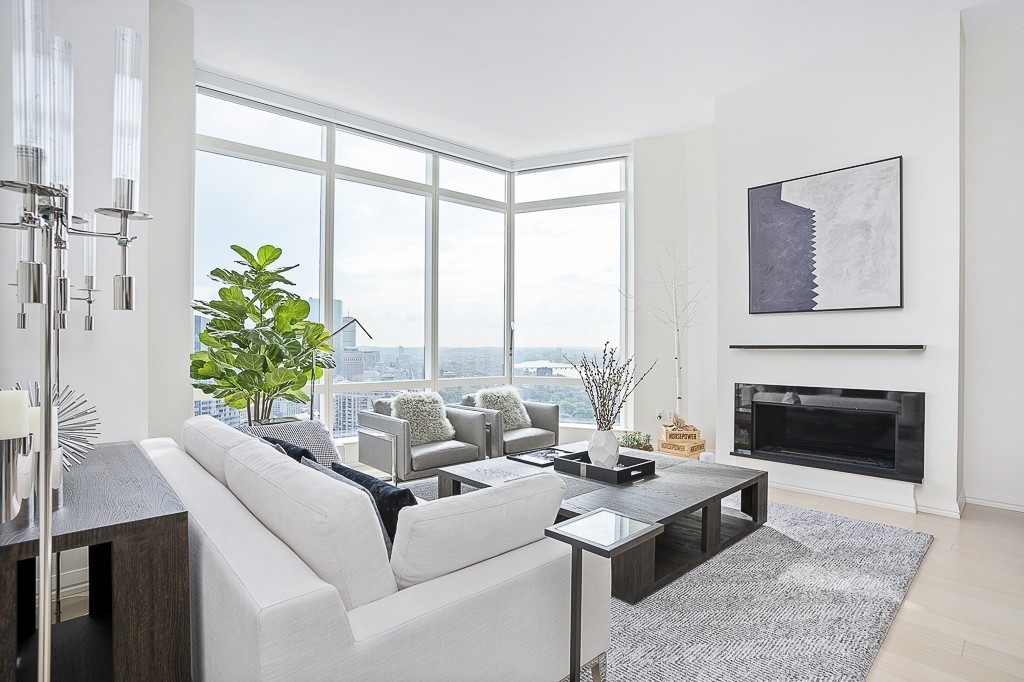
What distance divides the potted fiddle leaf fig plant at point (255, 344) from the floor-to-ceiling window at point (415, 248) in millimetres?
740

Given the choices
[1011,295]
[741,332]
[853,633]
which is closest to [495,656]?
[853,633]

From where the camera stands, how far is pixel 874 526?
3.48 metres

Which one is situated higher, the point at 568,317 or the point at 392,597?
the point at 568,317

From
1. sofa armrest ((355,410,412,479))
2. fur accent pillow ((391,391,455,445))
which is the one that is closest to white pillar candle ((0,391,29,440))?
sofa armrest ((355,410,412,479))

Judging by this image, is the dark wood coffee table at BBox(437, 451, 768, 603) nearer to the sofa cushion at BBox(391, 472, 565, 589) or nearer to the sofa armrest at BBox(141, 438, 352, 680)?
the sofa cushion at BBox(391, 472, 565, 589)

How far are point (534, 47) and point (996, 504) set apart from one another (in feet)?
15.2

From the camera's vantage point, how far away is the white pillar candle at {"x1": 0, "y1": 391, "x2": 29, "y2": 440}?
1006mm

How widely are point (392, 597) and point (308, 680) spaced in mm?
267

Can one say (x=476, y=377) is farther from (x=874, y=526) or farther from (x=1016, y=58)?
(x=1016, y=58)

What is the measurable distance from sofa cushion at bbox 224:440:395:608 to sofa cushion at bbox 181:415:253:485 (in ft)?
1.96

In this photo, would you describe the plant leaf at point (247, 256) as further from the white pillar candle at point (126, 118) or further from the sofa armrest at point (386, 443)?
the white pillar candle at point (126, 118)

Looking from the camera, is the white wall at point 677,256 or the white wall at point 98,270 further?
the white wall at point 677,256

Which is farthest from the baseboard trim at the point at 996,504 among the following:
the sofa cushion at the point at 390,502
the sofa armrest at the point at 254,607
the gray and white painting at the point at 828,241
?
the sofa armrest at the point at 254,607

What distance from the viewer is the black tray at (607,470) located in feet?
10.2
